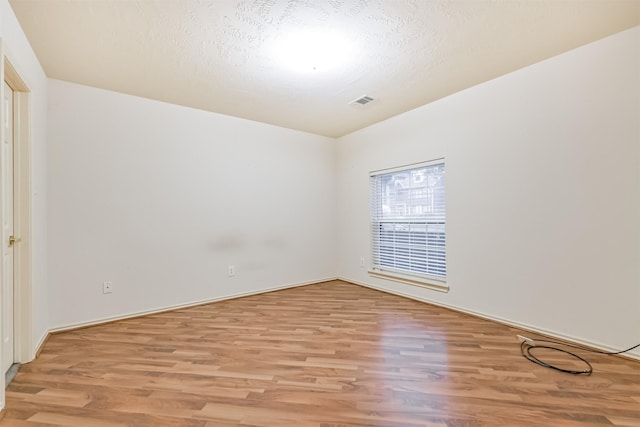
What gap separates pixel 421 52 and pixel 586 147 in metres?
1.53

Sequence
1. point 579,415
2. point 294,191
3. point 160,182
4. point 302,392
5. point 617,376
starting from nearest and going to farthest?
point 579,415
point 302,392
point 617,376
point 160,182
point 294,191

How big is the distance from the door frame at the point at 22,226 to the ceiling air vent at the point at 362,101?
2863 mm

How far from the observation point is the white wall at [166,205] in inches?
111

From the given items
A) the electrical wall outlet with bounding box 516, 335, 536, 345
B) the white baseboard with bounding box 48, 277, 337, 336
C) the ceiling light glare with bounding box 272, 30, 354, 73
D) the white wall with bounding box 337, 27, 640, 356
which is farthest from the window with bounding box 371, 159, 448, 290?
the ceiling light glare with bounding box 272, 30, 354, 73

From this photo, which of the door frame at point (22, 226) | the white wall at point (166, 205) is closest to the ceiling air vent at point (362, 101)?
the white wall at point (166, 205)

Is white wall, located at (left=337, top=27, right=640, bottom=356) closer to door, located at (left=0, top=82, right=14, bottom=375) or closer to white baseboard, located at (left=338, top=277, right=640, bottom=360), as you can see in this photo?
white baseboard, located at (left=338, top=277, right=640, bottom=360)

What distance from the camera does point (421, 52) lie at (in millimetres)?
2367

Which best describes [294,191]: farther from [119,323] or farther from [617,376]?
[617,376]

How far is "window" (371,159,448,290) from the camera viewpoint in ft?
11.5

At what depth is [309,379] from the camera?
6.14ft

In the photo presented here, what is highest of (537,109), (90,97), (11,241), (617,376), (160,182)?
(90,97)

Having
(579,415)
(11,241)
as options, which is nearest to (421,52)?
(579,415)

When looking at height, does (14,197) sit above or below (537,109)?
below

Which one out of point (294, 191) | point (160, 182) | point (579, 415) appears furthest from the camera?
point (294, 191)
